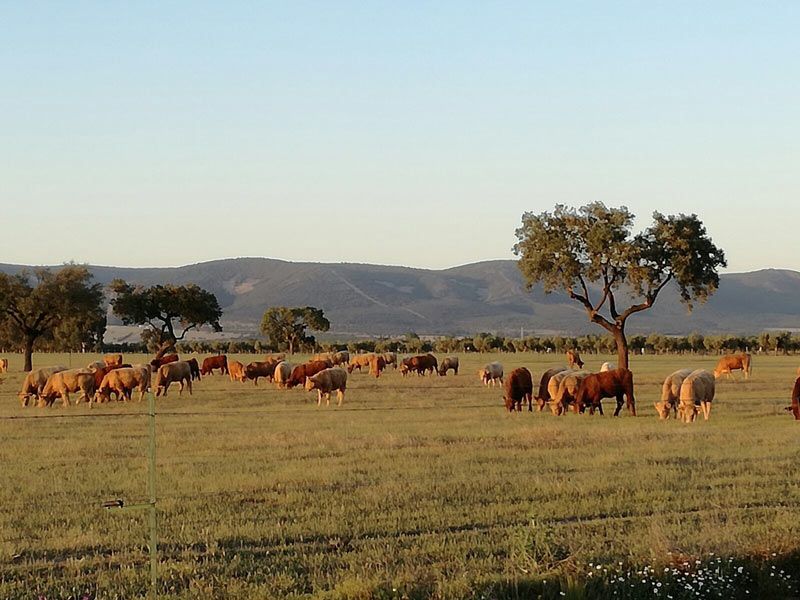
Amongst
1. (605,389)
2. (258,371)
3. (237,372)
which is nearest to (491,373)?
(258,371)

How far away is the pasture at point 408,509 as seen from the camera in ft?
32.6

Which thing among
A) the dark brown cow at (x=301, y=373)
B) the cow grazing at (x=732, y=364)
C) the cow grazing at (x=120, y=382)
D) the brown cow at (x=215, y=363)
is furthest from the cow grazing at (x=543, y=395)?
the brown cow at (x=215, y=363)

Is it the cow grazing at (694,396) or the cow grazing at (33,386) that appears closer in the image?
the cow grazing at (694,396)

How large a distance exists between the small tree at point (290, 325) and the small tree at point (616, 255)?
217 ft

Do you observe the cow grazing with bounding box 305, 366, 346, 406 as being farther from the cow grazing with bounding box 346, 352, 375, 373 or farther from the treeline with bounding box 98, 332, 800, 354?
the treeline with bounding box 98, 332, 800, 354

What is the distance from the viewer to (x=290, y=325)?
111688 millimetres

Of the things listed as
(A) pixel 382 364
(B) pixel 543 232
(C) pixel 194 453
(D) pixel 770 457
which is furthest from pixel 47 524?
(A) pixel 382 364

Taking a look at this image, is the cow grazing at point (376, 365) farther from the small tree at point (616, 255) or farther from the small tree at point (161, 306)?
the small tree at point (161, 306)

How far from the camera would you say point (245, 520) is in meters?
13.0

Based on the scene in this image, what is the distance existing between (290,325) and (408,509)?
98.8 m

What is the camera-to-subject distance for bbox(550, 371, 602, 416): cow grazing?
30.6 metres

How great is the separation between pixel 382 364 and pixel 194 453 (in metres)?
40.1

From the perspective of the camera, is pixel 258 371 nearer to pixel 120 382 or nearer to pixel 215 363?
pixel 215 363

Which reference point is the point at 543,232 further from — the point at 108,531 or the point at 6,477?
the point at 108,531
